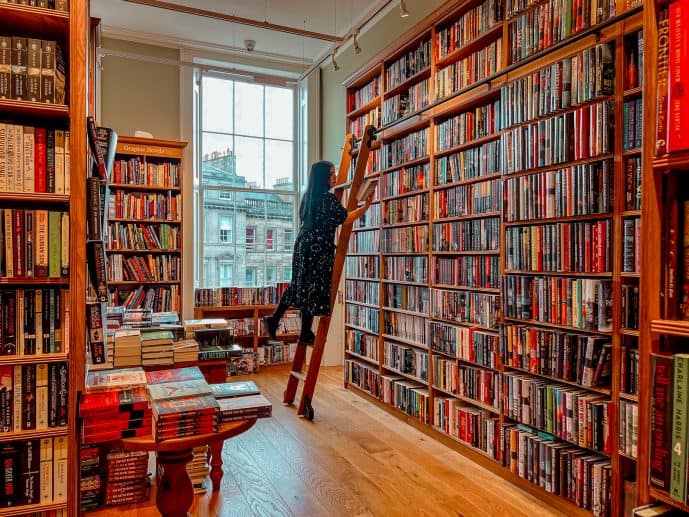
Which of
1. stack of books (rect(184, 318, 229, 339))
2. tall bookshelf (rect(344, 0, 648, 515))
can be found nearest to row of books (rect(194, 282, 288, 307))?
tall bookshelf (rect(344, 0, 648, 515))

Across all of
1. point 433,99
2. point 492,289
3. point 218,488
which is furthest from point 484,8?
point 218,488

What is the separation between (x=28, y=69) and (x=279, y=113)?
4560 mm

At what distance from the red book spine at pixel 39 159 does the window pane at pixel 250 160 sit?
4.18 m

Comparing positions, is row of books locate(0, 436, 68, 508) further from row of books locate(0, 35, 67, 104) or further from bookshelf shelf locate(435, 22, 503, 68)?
bookshelf shelf locate(435, 22, 503, 68)

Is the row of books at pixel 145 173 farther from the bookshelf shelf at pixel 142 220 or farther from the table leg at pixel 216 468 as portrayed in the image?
the table leg at pixel 216 468

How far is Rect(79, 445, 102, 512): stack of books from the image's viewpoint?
2.47 m

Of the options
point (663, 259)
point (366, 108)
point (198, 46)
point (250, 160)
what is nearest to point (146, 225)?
point (250, 160)

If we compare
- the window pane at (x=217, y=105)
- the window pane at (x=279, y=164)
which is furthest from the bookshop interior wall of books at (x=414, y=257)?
the window pane at (x=279, y=164)

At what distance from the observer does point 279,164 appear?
6.14m

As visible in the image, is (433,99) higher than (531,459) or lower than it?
higher

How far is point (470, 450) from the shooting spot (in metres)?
3.16

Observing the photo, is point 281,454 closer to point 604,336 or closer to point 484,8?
point 604,336

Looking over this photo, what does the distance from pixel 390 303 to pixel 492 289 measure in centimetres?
125

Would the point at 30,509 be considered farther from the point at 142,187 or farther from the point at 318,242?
the point at 142,187
